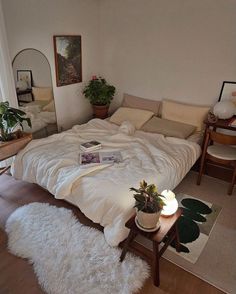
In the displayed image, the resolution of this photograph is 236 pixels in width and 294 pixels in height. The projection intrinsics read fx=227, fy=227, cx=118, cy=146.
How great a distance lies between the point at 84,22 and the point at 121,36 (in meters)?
0.58

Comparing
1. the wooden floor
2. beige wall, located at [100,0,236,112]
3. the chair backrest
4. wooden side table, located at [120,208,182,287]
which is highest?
beige wall, located at [100,0,236,112]

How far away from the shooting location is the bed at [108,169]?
1.77 m

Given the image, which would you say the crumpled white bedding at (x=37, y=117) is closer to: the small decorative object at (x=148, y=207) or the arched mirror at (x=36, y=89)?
the arched mirror at (x=36, y=89)

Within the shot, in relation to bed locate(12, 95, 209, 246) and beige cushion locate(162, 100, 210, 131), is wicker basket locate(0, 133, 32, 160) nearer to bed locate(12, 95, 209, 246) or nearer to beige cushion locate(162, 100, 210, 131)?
bed locate(12, 95, 209, 246)

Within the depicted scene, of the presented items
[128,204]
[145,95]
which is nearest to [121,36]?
[145,95]

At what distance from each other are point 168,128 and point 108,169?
1217mm

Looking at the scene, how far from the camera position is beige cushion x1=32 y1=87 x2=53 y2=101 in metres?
2.93

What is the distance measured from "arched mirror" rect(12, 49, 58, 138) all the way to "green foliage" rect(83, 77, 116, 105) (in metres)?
0.62

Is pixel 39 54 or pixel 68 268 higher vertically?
pixel 39 54

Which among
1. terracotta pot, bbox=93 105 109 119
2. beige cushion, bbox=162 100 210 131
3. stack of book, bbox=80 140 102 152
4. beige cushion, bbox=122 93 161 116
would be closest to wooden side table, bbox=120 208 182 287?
stack of book, bbox=80 140 102 152

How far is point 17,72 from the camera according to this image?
2703mm

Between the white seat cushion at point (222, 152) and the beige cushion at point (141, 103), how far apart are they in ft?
3.39

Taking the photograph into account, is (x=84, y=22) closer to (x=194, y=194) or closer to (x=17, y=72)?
(x=17, y=72)

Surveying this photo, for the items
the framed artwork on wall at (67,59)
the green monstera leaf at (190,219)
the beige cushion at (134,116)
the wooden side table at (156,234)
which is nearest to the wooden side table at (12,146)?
the framed artwork on wall at (67,59)
